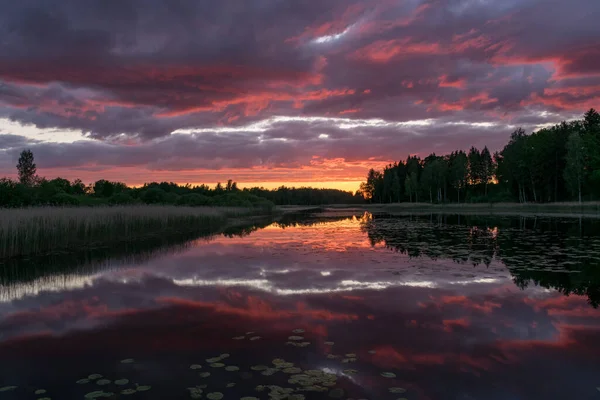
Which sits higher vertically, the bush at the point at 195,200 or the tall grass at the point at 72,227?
the bush at the point at 195,200

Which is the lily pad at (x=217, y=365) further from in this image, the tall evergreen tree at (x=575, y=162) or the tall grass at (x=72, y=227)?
the tall evergreen tree at (x=575, y=162)

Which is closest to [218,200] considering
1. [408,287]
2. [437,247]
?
[437,247]

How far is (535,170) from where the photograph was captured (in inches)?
2721

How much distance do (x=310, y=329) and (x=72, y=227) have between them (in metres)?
16.5

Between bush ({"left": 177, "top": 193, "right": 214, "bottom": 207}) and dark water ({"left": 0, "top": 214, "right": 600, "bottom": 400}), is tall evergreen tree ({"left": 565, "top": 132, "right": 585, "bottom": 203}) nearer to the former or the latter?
dark water ({"left": 0, "top": 214, "right": 600, "bottom": 400})

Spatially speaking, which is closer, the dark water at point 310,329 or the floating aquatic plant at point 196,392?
the floating aquatic plant at point 196,392

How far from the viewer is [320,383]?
4.89 metres

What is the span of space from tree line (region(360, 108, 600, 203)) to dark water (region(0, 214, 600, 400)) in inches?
2199

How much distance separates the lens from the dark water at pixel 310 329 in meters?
4.95

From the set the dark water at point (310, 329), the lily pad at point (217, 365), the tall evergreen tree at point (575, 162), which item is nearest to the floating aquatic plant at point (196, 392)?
the dark water at point (310, 329)

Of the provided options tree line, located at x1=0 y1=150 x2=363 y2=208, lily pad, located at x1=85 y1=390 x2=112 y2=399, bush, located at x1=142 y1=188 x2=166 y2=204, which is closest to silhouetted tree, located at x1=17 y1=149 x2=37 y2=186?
tree line, located at x1=0 y1=150 x2=363 y2=208

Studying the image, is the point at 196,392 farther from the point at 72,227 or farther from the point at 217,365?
the point at 72,227

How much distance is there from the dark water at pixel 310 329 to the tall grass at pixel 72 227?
2290mm

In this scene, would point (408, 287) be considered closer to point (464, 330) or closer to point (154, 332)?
point (464, 330)
